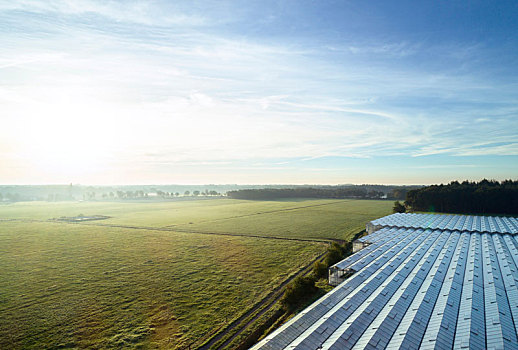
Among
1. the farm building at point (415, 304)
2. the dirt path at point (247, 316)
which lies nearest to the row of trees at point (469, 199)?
the farm building at point (415, 304)

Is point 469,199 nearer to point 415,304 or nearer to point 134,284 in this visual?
point 415,304

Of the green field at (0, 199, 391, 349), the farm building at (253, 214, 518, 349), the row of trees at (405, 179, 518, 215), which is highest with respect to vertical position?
the row of trees at (405, 179, 518, 215)

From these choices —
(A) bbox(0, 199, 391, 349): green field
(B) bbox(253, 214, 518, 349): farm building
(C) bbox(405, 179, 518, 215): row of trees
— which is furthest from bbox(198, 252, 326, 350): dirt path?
(C) bbox(405, 179, 518, 215): row of trees

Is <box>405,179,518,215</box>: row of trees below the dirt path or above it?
→ above

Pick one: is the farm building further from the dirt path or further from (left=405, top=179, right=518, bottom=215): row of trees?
(left=405, top=179, right=518, bottom=215): row of trees

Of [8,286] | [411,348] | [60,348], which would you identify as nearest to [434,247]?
[411,348]

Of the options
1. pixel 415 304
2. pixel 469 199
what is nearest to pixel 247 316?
pixel 415 304

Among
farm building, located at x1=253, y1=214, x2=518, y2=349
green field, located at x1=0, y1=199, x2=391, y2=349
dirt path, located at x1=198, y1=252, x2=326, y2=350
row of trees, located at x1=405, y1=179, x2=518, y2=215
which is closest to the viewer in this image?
farm building, located at x1=253, y1=214, x2=518, y2=349

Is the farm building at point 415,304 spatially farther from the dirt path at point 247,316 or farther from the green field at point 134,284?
the green field at point 134,284
